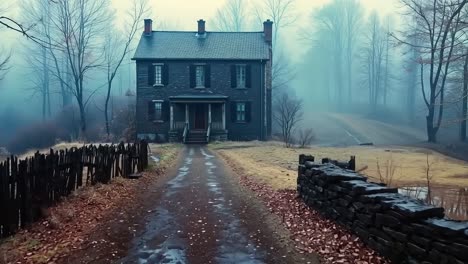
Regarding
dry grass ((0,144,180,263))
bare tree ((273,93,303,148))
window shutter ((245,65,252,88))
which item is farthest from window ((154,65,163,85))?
dry grass ((0,144,180,263))

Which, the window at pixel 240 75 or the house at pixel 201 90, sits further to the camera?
the window at pixel 240 75

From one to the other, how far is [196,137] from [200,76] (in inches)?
237

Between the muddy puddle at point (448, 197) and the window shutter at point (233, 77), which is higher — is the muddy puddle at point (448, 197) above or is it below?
below

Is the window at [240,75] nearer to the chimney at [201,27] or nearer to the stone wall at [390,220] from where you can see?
the chimney at [201,27]

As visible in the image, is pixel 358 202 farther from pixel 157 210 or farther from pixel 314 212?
pixel 157 210

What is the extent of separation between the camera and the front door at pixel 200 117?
3731 cm

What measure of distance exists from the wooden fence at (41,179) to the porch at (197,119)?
22440 mm

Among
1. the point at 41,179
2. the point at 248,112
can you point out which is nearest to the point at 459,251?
the point at 41,179

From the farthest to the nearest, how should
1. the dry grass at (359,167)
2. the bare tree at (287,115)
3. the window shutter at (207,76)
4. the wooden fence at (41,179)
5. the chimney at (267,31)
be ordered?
1. the chimney at (267,31)
2. the window shutter at (207,76)
3. the bare tree at (287,115)
4. the dry grass at (359,167)
5. the wooden fence at (41,179)

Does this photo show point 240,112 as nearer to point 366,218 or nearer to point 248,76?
point 248,76

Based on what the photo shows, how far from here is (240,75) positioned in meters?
37.6

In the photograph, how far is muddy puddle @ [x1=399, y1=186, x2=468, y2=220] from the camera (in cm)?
1207

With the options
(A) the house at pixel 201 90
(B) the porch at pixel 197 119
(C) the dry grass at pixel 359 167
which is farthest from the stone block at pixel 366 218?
(A) the house at pixel 201 90

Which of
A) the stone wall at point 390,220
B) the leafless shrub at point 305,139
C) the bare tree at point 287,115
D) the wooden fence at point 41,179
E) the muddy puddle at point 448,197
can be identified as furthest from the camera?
the bare tree at point 287,115
